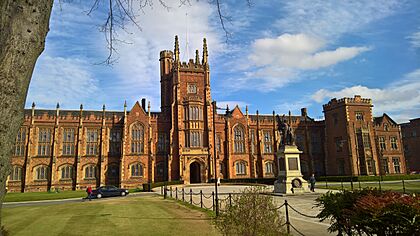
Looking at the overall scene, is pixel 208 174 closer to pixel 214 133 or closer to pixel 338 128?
pixel 214 133

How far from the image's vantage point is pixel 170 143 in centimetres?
4934

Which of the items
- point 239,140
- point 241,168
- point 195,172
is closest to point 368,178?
point 241,168

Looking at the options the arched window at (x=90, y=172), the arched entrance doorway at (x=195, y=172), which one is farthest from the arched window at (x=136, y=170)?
the arched entrance doorway at (x=195, y=172)

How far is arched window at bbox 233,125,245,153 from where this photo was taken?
55269 millimetres

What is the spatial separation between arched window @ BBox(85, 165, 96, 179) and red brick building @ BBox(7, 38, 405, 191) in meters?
0.15

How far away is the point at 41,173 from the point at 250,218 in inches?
1889

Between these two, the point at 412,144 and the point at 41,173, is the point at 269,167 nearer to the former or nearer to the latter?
the point at 412,144

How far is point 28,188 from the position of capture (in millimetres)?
44781

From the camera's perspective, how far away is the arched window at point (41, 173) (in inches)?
1823

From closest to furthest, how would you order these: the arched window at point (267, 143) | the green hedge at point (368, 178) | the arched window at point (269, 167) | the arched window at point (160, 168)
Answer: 1. the green hedge at point (368, 178)
2. the arched window at point (160, 168)
3. the arched window at point (269, 167)
4. the arched window at point (267, 143)

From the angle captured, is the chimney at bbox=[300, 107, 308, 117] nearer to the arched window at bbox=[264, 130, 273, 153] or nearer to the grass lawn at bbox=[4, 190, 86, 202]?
the arched window at bbox=[264, 130, 273, 153]

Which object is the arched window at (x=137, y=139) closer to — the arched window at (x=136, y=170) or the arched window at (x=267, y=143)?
the arched window at (x=136, y=170)

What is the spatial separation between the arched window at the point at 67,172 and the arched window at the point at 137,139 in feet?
32.4

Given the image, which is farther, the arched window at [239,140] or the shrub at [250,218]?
the arched window at [239,140]
